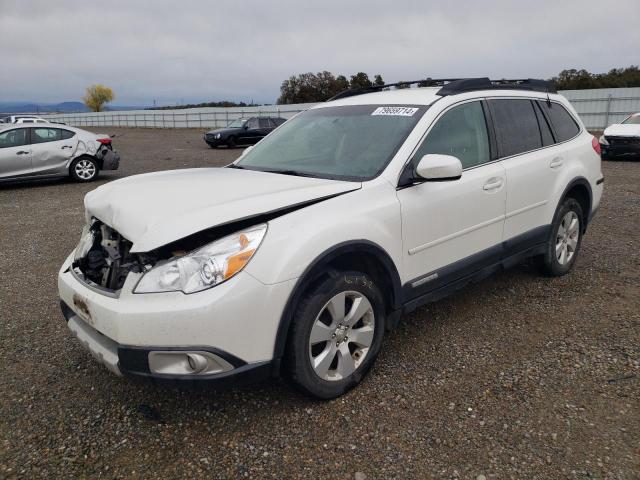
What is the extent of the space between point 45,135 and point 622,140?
14.8 metres

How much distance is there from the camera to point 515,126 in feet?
13.5

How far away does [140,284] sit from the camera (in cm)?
244

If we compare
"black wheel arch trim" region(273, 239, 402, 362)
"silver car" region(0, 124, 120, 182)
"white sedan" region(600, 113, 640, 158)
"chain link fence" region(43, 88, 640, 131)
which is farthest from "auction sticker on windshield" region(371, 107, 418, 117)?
"white sedan" region(600, 113, 640, 158)

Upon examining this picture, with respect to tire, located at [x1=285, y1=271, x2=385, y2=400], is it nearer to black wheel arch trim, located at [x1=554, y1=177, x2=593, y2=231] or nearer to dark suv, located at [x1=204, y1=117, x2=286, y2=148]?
black wheel arch trim, located at [x1=554, y1=177, x2=593, y2=231]

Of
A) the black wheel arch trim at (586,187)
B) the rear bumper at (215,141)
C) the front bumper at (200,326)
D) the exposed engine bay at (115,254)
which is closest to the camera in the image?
the front bumper at (200,326)

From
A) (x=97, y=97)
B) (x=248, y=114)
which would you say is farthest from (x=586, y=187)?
(x=97, y=97)

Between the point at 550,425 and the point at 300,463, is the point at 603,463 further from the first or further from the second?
the point at 300,463

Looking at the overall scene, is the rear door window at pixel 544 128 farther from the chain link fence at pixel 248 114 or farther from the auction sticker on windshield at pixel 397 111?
the chain link fence at pixel 248 114

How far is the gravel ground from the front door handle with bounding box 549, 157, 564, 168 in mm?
1153

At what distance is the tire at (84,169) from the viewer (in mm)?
12086

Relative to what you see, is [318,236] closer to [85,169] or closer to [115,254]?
[115,254]

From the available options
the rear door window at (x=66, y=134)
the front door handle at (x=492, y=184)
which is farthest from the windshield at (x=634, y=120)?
the rear door window at (x=66, y=134)

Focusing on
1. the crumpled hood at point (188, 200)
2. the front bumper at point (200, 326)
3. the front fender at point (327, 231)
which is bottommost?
the front bumper at point (200, 326)

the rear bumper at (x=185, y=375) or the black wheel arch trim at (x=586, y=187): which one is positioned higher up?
the black wheel arch trim at (x=586, y=187)
